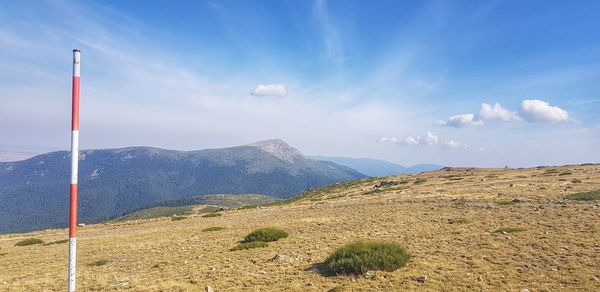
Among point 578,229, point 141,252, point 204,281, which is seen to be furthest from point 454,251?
point 141,252

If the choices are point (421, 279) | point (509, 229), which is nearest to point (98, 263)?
point (421, 279)

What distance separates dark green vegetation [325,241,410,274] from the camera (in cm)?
1512

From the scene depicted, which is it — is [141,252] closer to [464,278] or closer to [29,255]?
[29,255]

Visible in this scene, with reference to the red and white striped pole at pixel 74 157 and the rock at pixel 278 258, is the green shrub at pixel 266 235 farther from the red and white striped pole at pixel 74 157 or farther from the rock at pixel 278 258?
the red and white striped pole at pixel 74 157

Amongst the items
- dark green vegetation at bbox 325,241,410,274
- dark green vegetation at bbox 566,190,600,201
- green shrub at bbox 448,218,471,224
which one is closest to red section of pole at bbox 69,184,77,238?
dark green vegetation at bbox 325,241,410,274

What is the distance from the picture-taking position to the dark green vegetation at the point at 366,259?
595 inches

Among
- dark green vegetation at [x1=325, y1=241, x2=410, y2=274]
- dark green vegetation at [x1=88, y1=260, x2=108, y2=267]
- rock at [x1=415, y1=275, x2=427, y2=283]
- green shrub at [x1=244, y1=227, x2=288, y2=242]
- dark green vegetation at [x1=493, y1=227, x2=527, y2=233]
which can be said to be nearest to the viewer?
rock at [x1=415, y1=275, x2=427, y2=283]

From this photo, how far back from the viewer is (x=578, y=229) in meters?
19.8

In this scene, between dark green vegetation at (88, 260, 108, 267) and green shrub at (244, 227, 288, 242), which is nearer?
dark green vegetation at (88, 260, 108, 267)

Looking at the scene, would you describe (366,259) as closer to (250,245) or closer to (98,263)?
(250,245)

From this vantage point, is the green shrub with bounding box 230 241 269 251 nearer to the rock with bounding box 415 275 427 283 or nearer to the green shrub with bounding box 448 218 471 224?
the rock with bounding box 415 275 427 283

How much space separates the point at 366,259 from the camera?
15.3 meters

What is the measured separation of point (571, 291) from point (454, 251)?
5.91 m

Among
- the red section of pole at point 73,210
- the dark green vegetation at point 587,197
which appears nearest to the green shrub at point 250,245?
the red section of pole at point 73,210
